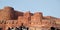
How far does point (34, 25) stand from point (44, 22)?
1.37 m

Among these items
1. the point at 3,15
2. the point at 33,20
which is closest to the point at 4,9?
the point at 3,15

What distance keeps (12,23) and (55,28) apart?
5.83 meters

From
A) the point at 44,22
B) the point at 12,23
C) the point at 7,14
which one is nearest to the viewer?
the point at 44,22

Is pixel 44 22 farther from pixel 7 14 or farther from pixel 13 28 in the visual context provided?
pixel 7 14

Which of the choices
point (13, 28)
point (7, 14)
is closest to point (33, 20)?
point (13, 28)

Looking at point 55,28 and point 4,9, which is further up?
point 4,9

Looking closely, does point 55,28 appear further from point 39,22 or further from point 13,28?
point 13,28

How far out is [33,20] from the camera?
2705 cm

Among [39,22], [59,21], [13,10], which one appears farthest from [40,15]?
[13,10]

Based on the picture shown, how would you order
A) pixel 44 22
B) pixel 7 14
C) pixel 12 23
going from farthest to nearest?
pixel 7 14 → pixel 12 23 → pixel 44 22

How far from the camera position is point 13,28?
2791 cm

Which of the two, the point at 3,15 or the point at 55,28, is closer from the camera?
the point at 55,28

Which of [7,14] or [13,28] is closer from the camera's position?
[13,28]

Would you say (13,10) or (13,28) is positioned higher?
(13,10)
